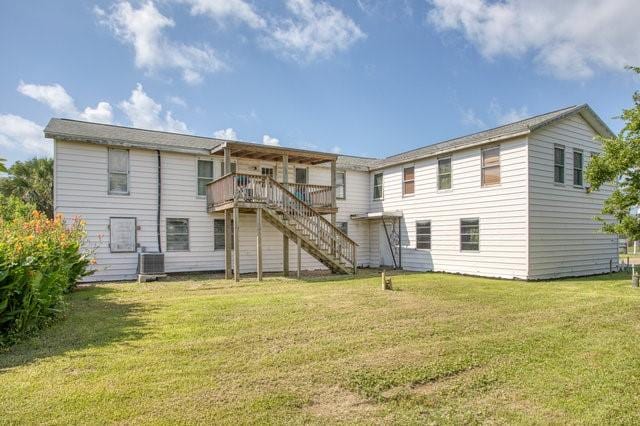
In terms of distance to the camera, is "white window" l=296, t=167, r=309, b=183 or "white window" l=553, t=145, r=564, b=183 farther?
"white window" l=296, t=167, r=309, b=183

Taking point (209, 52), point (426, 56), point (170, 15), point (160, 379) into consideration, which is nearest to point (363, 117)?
point (426, 56)

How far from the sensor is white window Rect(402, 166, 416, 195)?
16.7 meters

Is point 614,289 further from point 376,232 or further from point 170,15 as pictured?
point 170,15

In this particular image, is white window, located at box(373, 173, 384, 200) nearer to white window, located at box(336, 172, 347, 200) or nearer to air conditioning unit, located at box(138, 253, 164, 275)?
white window, located at box(336, 172, 347, 200)

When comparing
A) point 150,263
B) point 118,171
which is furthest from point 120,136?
point 150,263

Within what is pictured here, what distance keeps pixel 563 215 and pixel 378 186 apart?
762cm

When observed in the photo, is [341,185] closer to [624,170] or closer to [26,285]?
[624,170]

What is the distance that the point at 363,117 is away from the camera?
A: 66.5ft

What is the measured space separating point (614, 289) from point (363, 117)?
13.2 metres

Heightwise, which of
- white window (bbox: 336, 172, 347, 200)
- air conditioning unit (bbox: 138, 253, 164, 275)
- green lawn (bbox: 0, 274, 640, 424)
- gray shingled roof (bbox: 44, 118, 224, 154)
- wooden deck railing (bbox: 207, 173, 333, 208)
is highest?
gray shingled roof (bbox: 44, 118, 224, 154)

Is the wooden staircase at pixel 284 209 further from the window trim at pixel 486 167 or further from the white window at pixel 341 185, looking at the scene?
the window trim at pixel 486 167

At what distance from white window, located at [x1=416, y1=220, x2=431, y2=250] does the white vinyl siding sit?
13.4 ft

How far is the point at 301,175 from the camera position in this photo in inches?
675

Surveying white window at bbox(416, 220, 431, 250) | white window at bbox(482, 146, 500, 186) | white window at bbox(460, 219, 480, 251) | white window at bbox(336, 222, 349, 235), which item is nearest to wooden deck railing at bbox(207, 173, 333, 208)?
white window at bbox(336, 222, 349, 235)
